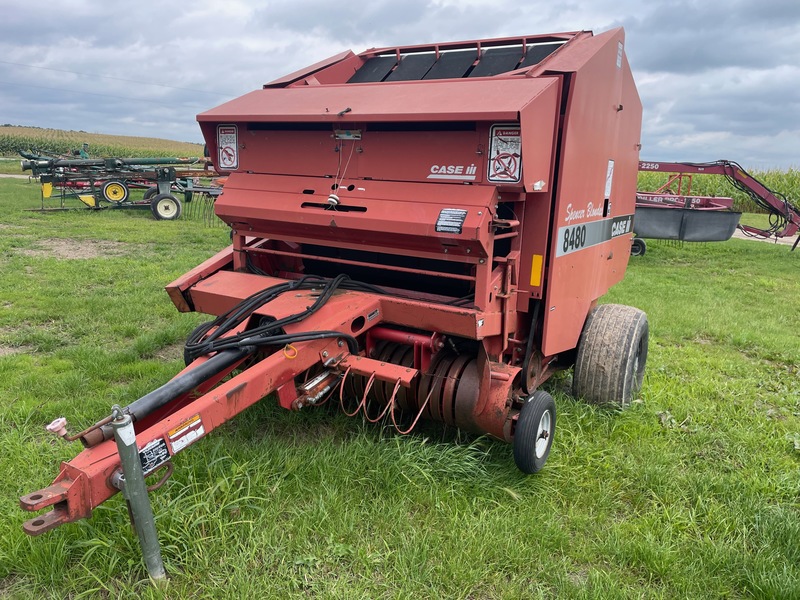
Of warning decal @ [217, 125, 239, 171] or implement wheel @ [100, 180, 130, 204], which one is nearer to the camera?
warning decal @ [217, 125, 239, 171]

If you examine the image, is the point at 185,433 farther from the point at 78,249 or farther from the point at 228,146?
the point at 78,249

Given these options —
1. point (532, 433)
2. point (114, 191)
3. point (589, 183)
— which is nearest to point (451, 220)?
point (532, 433)

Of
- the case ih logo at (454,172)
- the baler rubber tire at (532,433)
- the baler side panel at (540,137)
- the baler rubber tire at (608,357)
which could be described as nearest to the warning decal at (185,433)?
the baler rubber tire at (532,433)

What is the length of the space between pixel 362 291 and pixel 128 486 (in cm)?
171

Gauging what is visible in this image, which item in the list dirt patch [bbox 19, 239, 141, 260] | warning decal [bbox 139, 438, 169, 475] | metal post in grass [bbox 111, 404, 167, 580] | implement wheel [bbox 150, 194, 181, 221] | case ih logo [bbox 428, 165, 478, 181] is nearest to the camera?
metal post in grass [bbox 111, 404, 167, 580]

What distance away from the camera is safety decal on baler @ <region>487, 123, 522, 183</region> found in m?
2.89

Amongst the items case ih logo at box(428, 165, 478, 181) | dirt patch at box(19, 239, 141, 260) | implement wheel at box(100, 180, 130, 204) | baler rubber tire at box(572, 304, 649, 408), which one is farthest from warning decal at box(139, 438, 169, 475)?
implement wheel at box(100, 180, 130, 204)

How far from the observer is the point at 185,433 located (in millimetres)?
2279

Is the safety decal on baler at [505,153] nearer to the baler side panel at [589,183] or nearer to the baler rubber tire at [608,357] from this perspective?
the baler side panel at [589,183]

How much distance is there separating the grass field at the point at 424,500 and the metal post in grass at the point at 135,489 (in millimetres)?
117

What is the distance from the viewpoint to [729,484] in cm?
330

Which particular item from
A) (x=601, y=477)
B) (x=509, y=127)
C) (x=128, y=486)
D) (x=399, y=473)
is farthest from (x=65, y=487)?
(x=601, y=477)

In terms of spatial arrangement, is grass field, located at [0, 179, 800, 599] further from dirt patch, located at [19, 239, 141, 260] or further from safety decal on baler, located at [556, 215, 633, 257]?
dirt patch, located at [19, 239, 141, 260]

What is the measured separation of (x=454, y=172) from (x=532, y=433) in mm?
1434
